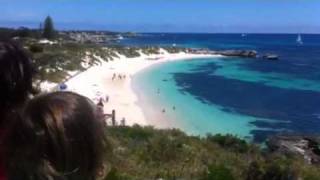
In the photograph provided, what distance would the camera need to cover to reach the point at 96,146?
159 cm

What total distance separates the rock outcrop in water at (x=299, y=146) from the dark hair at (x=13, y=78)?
16380 mm

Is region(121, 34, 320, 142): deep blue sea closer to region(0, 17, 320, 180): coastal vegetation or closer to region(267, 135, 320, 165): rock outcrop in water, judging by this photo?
region(267, 135, 320, 165): rock outcrop in water

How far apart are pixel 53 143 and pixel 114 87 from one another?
130ft

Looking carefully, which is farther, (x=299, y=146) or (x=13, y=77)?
(x=299, y=146)

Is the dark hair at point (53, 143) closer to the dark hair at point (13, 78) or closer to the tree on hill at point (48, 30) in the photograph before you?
the dark hair at point (13, 78)

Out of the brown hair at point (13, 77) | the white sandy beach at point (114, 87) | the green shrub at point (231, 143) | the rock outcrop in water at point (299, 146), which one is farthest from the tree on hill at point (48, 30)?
the brown hair at point (13, 77)

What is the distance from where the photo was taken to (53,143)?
1522mm

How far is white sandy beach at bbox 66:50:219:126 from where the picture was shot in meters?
29.3

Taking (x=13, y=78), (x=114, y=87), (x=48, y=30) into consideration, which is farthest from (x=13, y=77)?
(x=48, y=30)

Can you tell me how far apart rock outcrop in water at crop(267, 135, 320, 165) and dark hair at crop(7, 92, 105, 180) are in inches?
652

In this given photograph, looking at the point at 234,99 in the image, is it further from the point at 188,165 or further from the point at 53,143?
the point at 53,143

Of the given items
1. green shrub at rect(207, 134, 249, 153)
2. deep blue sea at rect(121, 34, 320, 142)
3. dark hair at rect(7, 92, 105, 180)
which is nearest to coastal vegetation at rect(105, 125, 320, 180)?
green shrub at rect(207, 134, 249, 153)

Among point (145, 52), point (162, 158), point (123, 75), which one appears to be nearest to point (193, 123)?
point (162, 158)

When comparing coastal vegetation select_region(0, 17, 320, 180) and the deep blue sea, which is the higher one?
coastal vegetation select_region(0, 17, 320, 180)
